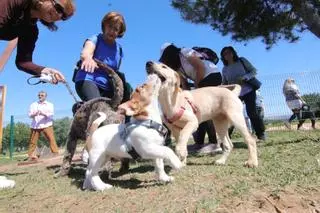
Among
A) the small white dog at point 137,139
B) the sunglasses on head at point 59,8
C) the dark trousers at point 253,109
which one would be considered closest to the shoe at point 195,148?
the dark trousers at point 253,109

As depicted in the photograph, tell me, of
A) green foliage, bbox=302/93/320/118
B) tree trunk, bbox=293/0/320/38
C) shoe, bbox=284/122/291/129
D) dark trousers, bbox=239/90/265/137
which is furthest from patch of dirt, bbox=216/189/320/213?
green foliage, bbox=302/93/320/118

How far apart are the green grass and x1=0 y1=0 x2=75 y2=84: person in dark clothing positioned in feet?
4.35

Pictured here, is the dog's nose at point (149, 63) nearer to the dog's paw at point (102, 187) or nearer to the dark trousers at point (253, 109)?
the dog's paw at point (102, 187)

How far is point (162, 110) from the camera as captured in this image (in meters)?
5.28

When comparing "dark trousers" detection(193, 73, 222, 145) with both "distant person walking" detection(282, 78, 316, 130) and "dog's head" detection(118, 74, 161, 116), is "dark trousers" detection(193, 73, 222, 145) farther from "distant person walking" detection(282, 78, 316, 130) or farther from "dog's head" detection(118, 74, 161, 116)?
"distant person walking" detection(282, 78, 316, 130)

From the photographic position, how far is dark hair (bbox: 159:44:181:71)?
679cm

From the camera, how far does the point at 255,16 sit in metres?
8.95

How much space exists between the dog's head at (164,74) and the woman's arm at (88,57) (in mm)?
650

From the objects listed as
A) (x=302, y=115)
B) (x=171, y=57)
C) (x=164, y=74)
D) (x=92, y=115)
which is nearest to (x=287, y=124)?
(x=302, y=115)

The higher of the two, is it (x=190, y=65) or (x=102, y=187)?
(x=190, y=65)

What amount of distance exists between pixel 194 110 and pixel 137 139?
1680mm

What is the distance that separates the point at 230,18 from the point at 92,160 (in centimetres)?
602

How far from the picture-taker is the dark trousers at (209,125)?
22.6 feet

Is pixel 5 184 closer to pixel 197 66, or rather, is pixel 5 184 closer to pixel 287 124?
pixel 197 66
